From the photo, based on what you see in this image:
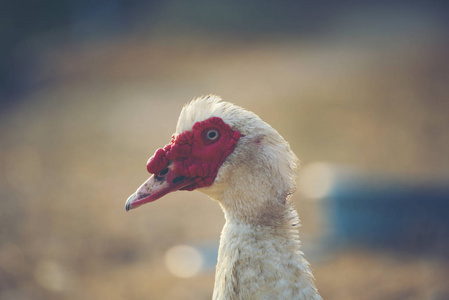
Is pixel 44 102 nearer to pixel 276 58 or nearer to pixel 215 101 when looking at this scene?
pixel 276 58

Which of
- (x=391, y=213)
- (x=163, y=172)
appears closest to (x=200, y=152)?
(x=163, y=172)

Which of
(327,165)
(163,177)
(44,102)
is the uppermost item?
(44,102)

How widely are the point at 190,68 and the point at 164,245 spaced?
→ 693 centimetres

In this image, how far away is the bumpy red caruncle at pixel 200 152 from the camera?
2215 mm

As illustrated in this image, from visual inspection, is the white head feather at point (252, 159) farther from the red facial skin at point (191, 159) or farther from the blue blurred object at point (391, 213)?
the blue blurred object at point (391, 213)

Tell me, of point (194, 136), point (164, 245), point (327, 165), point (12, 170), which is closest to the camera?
point (194, 136)

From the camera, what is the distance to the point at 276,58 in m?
12.2

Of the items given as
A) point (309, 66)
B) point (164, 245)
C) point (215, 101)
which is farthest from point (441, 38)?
point (215, 101)

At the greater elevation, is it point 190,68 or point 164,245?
point 190,68

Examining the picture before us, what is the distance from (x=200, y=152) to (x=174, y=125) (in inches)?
264

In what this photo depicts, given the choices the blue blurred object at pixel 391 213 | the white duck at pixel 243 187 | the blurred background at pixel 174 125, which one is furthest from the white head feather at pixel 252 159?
the blue blurred object at pixel 391 213

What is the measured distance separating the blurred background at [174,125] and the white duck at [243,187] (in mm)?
2660

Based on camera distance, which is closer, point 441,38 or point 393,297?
point 393,297

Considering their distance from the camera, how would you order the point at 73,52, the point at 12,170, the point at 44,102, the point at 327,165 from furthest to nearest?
the point at 73,52 → the point at 44,102 → the point at 12,170 → the point at 327,165
